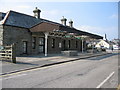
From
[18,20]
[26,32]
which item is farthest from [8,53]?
[18,20]

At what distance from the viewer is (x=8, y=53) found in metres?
14.5

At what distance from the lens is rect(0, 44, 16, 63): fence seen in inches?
546

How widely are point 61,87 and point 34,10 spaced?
91.1ft

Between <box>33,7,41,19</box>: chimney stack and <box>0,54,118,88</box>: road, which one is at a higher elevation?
<box>33,7,41,19</box>: chimney stack

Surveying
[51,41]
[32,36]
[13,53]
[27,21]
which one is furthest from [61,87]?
[51,41]

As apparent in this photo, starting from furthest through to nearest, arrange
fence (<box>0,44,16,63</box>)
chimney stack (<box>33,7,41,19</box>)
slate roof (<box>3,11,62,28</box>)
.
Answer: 1. chimney stack (<box>33,7,41,19</box>)
2. slate roof (<box>3,11,62,28</box>)
3. fence (<box>0,44,16,63</box>)

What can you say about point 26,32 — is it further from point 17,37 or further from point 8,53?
point 8,53

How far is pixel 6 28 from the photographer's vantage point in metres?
20.3

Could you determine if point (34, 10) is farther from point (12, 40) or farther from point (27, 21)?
point (12, 40)

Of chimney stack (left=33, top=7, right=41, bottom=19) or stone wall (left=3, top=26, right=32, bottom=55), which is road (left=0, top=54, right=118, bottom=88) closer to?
stone wall (left=3, top=26, right=32, bottom=55)

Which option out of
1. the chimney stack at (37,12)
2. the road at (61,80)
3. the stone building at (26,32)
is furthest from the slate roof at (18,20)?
the road at (61,80)

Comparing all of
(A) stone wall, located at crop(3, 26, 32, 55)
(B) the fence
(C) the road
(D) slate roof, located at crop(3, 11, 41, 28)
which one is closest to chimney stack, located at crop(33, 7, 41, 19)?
(D) slate roof, located at crop(3, 11, 41, 28)

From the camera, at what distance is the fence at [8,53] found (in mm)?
13859

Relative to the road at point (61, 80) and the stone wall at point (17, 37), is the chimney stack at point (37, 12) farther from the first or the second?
the road at point (61, 80)
